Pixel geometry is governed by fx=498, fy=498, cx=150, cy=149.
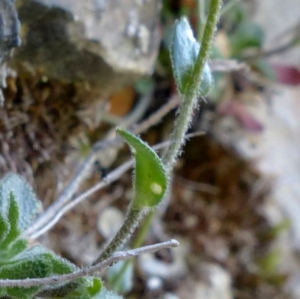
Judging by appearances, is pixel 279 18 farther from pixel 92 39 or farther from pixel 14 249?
pixel 14 249

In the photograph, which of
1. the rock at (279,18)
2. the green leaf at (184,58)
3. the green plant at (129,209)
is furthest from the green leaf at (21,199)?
the rock at (279,18)

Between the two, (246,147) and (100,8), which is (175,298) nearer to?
(246,147)

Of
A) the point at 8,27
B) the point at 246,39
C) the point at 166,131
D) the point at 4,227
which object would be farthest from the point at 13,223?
the point at 246,39

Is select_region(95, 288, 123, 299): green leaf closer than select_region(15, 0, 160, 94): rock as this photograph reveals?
Yes

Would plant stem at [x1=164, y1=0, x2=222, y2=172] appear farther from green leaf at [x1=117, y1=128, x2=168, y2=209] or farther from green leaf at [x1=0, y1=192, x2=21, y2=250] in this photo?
green leaf at [x1=0, y1=192, x2=21, y2=250]

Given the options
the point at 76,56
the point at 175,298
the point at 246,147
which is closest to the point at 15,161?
the point at 76,56

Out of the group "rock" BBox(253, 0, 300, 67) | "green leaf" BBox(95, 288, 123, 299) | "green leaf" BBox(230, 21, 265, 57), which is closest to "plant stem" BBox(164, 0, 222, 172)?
"green leaf" BBox(95, 288, 123, 299)
